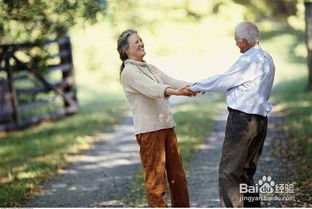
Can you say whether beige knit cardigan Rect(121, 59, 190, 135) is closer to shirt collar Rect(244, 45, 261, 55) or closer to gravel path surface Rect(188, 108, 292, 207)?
shirt collar Rect(244, 45, 261, 55)

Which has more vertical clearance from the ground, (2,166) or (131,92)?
(131,92)

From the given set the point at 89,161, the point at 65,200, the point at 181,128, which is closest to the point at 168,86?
the point at 65,200

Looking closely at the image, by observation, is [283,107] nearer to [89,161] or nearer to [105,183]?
[89,161]

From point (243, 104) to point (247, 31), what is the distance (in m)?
0.61

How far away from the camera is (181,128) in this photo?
445 inches

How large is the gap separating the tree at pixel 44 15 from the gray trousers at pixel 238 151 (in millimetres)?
2837

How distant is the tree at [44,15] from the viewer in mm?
6742

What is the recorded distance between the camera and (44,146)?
35.1ft

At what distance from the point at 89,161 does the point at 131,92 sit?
440 cm

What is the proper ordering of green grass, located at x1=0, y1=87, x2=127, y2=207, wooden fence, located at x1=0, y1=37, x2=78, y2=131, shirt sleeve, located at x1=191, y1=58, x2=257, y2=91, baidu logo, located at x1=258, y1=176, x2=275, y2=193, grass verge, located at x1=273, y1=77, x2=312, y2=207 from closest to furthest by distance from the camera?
1. shirt sleeve, located at x1=191, y1=58, x2=257, y2=91
2. baidu logo, located at x1=258, y1=176, x2=275, y2=193
3. grass verge, located at x1=273, y1=77, x2=312, y2=207
4. green grass, located at x1=0, y1=87, x2=127, y2=207
5. wooden fence, located at x1=0, y1=37, x2=78, y2=131

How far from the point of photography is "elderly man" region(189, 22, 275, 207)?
4789 millimetres

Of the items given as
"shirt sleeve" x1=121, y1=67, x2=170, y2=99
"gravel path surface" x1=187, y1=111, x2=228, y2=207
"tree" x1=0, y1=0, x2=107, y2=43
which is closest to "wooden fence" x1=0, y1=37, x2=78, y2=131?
"tree" x1=0, y1=0, x2=107, y2=43

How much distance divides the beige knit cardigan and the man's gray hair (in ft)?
2.59

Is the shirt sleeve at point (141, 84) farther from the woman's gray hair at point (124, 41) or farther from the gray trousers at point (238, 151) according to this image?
the gray trousers at point (238, 151)
